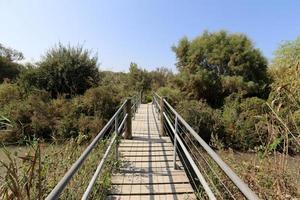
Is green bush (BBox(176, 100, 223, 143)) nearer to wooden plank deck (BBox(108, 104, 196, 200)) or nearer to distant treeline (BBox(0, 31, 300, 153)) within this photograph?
distant treeline (BBox(0, 31, 300, 153))

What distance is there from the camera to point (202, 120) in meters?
13.6

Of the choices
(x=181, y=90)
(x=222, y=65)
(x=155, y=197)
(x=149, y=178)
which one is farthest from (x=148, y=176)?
(x=222, y=65)

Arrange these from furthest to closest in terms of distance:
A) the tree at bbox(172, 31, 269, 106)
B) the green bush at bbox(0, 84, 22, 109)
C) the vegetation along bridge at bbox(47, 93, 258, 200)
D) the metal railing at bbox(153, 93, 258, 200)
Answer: the tree at bbox(172, 31, 269, 106) < the green bush at bbox(0, 84, 22, 109) < the vegetation along bridge at bbox(47, 93, 258, 200) < the metal railing at bbox(153, 93, 258, 200)

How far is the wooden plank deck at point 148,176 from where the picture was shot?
367cm

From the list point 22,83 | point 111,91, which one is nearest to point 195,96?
point 111,91

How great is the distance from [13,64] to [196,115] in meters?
17.4

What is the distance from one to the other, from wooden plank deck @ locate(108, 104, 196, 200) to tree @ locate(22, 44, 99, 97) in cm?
A: 975

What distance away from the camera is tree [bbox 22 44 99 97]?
599 inches

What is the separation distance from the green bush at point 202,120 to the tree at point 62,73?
5387 millimetres

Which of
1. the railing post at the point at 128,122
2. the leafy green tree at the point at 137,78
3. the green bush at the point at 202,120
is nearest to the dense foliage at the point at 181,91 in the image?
the green bush at the point at 202,120

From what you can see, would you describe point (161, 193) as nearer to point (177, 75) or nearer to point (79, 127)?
point (79, 127)

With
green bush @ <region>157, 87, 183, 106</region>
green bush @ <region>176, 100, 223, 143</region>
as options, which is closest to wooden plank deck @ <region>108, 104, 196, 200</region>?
green bush @ <region>176, 100, 223, 143</region>

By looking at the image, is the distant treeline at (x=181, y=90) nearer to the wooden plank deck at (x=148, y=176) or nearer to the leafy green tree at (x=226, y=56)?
the leafy green tree at (x=226, y=56)

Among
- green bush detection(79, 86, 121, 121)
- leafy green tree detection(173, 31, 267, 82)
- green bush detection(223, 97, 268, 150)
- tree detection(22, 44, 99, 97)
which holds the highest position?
leafy green tree detection(173, 31, 267, 82)
